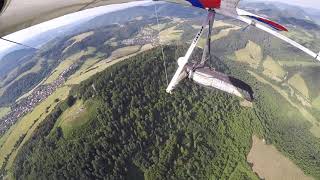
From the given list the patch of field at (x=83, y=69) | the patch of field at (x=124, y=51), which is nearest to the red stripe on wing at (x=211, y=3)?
the patch of field at (x=83, y=69)

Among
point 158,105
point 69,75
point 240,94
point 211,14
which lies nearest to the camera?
point 211,14

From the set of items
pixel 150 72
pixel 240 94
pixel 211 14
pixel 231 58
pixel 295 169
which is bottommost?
pixel 295 169

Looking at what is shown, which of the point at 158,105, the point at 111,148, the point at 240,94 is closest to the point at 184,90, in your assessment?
the point at 158,105

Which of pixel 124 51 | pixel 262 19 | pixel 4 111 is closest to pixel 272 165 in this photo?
pixel 124 51

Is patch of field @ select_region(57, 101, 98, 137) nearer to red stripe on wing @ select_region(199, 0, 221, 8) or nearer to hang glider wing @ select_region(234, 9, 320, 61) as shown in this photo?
hang glider wing @ select_region(234, 9, 320, 61)

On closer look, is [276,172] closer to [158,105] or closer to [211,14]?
[158,105]

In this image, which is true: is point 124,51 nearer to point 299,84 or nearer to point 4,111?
point 4,111
